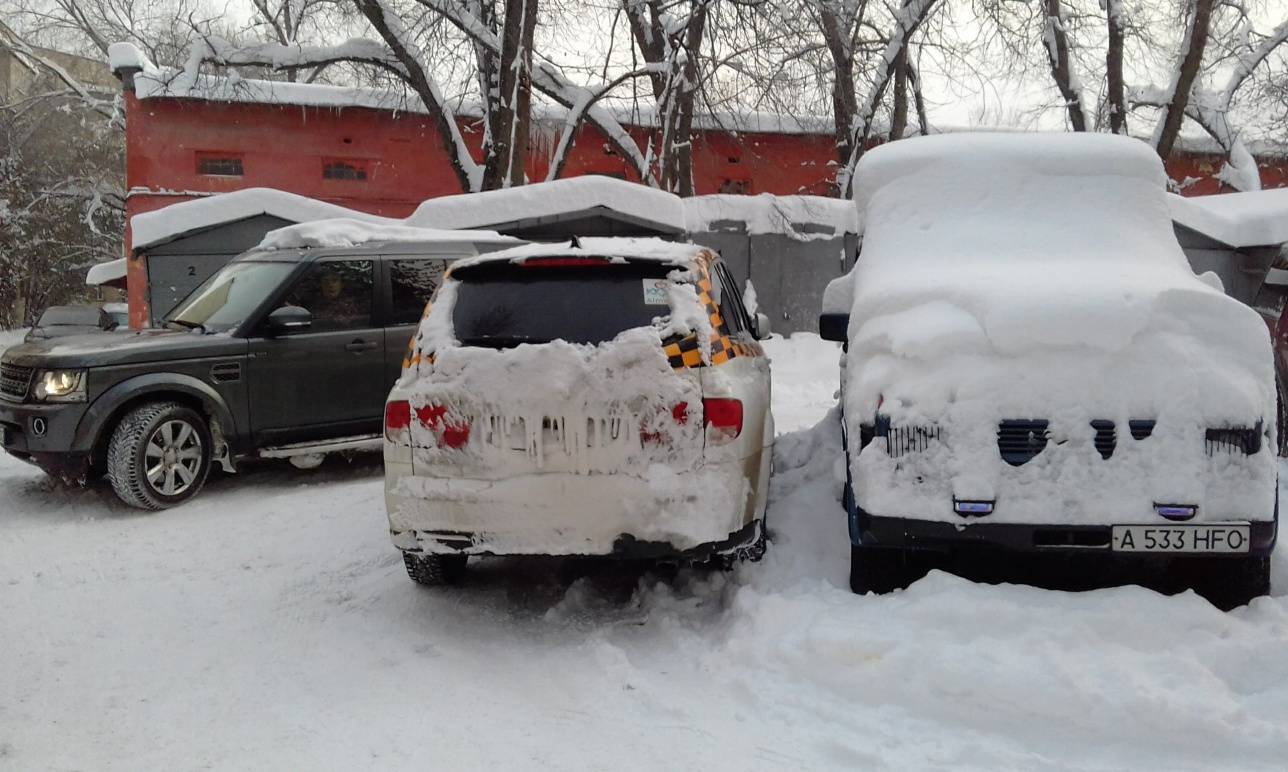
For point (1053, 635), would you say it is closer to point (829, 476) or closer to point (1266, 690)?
point (1266, 690)

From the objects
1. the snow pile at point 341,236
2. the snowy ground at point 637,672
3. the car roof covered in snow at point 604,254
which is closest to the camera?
the snowy ground at point 637,672

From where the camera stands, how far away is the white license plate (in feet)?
12.6

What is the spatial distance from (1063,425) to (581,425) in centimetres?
196

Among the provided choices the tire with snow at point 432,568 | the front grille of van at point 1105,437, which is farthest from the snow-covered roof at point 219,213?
the front grille of van at point 1105,437

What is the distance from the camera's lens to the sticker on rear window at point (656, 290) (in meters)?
4.60

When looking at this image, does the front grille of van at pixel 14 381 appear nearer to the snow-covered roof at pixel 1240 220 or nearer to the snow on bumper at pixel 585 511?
the snow on bumper at pixel 585 511

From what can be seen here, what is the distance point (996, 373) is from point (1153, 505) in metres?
0.77

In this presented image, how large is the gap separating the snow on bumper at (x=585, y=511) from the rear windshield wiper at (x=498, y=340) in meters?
0.63

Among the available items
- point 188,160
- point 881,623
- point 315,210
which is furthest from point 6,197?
point 881,623

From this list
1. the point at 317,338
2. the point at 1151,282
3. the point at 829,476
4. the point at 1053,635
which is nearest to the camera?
the point at 1053,635

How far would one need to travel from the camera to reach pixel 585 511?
4.25 meters

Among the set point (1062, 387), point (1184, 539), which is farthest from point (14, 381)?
point (1184, 539)

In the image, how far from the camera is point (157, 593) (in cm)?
522

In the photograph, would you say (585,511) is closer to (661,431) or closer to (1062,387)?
(661,431)
